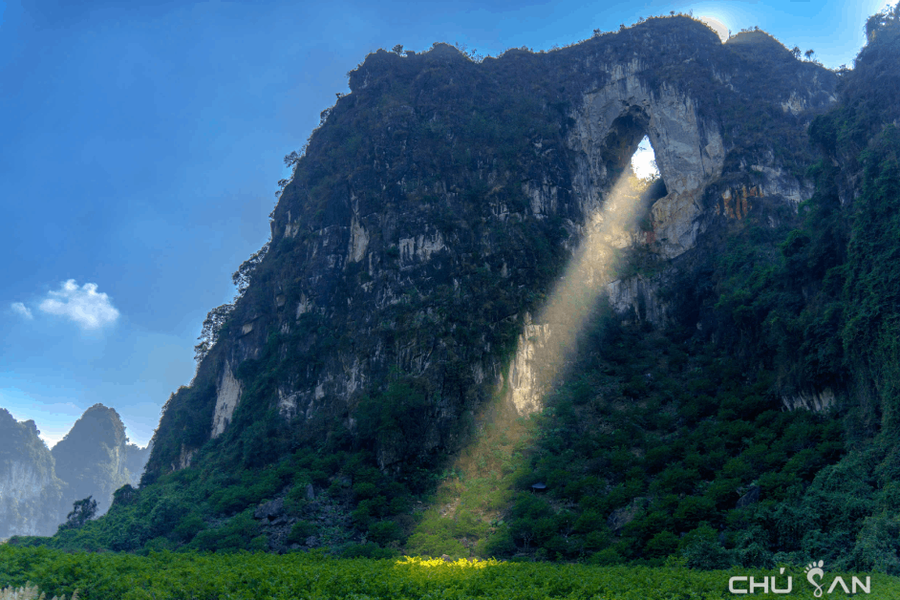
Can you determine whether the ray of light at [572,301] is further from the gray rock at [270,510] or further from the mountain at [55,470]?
the mountain at [55,470]

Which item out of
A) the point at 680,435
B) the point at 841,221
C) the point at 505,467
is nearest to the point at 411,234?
the point at 505,467

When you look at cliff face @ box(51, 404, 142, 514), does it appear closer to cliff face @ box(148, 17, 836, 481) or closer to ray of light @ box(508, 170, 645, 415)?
cliff face @ box(148, 17, 836, 481)

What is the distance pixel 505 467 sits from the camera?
3262 centimetres

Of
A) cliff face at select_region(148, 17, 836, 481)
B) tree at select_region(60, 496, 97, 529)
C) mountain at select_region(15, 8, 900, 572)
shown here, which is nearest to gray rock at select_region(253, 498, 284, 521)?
mountain at select_region(15, 8, 900, 572)

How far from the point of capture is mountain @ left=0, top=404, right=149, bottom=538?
9725cm

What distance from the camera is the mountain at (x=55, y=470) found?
97250 millimetres

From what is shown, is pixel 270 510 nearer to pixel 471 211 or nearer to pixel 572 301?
pixel 572 301

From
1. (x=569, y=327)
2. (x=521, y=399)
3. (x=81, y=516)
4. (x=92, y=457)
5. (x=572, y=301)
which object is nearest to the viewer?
(x=521, y=399)

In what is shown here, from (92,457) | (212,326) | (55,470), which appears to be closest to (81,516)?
(212,326)

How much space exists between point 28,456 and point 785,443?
119367mm

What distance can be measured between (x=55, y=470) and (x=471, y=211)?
4161 inches

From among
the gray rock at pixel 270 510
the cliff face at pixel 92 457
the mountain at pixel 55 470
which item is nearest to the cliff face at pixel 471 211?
the gray rock at pixel 270 510

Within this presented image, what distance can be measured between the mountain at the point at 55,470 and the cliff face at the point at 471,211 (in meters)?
60.5

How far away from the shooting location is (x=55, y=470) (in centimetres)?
10819
